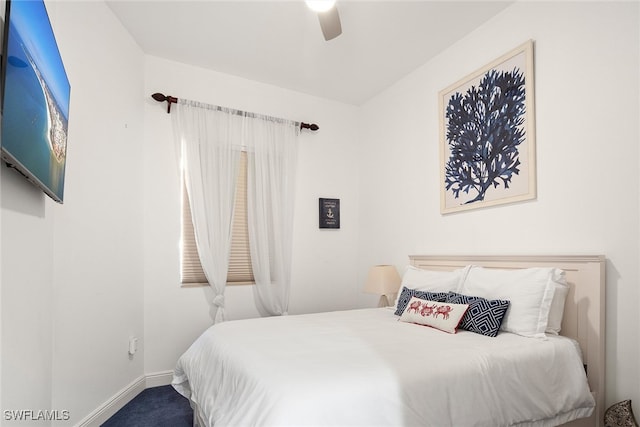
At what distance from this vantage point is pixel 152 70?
10.3ft

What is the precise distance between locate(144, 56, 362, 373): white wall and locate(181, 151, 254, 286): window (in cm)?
9

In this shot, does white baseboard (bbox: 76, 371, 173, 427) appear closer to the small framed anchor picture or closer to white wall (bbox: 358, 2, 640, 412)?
the small framed anchor picture

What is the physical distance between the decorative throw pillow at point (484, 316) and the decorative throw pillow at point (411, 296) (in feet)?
0.61

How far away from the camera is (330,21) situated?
79.7 inches

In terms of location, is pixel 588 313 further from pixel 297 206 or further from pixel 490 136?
pixel 297 206

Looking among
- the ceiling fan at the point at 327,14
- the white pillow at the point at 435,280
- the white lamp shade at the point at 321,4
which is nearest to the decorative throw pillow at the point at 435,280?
the white pillow at the point at 435,280

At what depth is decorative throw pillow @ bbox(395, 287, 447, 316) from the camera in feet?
7.74

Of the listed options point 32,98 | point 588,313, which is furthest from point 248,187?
point 588,313

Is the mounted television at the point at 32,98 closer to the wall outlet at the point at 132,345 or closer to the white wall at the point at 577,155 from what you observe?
the wall outlet at the point at 132,345

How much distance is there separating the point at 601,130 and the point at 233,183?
2.73 metres

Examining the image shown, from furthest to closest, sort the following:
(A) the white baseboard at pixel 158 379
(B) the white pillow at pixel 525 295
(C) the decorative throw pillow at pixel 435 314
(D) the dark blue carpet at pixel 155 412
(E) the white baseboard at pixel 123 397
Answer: (A) the white baseboard at pixel 158 379 → (D) the dark blue carpet at pixel 155 412 → (E) the white baseboard at pixel 123 397 → (C) the decorative throw pillow at pixel 435 314 → (B) the white pillow at pixel 525 295

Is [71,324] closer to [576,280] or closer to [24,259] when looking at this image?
[24,259]

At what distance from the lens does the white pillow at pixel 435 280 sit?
2.46 meters

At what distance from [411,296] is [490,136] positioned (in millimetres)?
1291
